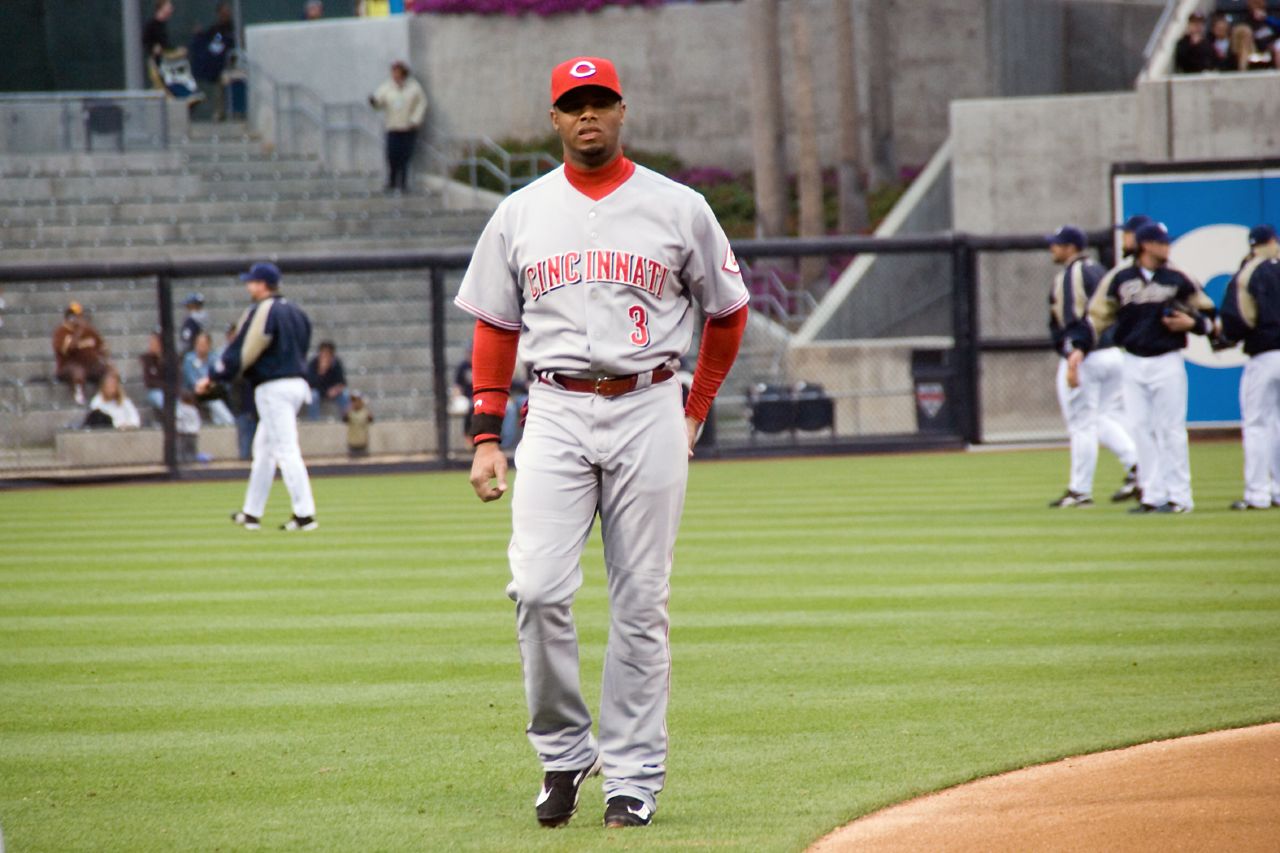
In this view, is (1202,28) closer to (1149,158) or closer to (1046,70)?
(1149,158)

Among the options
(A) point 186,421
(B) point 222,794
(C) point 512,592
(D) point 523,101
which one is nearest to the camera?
(C) point 512,592

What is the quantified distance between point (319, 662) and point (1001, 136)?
66.7 feet

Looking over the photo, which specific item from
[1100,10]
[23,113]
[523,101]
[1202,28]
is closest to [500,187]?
[523,101]

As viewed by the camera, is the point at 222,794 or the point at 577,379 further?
the point at 222,794

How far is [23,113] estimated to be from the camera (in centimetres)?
2672

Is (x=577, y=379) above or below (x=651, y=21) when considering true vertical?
below

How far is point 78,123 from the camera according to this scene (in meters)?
27.0

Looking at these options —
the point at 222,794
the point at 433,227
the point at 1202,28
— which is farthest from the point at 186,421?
the point at 222,794

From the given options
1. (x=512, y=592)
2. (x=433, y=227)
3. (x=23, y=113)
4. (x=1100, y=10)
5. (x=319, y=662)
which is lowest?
(x=319, y=662)

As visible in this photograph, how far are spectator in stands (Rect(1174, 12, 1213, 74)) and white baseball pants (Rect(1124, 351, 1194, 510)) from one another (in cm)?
1198

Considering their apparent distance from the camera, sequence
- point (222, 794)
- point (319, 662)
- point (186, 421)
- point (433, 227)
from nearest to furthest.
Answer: point (222, 794)
point (319, 662)
point (186, 421)
point (433, 227)

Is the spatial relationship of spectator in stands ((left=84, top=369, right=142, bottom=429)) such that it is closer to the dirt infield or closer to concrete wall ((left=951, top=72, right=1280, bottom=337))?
concrete wall ((left=951, top=72, right=1280, bottom=337))

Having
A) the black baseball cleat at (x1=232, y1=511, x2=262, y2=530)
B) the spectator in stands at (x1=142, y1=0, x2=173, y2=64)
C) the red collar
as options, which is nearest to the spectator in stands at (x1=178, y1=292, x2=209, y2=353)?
the black baseball cleat at (x1=232, y1=511, x2=262, y2=530)

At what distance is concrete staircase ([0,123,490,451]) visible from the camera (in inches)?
871
